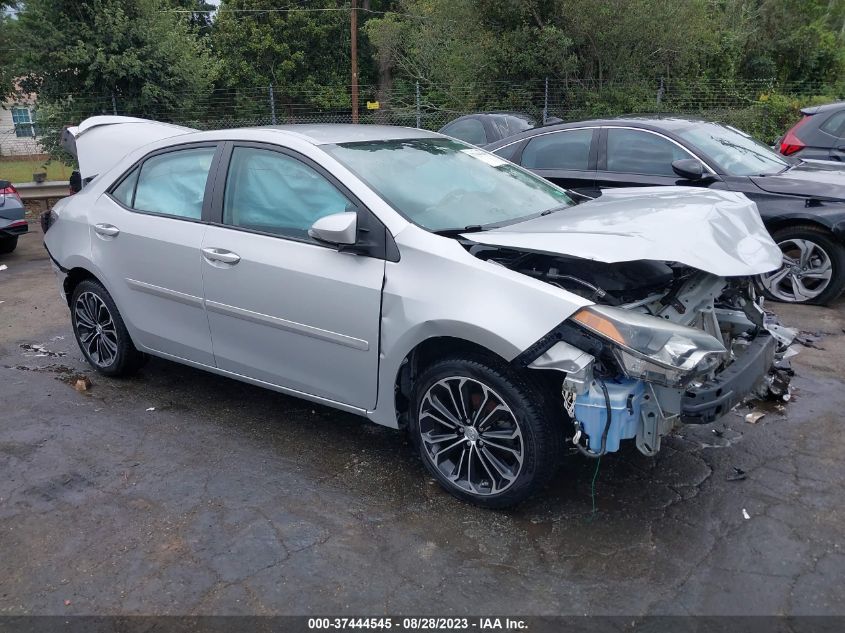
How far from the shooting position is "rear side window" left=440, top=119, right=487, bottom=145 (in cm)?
1104

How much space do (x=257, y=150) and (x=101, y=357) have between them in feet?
6.81

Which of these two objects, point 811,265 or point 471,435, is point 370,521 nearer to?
point 471,435

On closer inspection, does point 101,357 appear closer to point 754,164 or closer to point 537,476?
point 537,476

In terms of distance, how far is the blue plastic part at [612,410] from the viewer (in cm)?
292

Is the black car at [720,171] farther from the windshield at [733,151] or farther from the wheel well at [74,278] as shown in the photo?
the wheel well at [74,278]

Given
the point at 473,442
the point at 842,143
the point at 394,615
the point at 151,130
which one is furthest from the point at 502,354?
the point at 842,143

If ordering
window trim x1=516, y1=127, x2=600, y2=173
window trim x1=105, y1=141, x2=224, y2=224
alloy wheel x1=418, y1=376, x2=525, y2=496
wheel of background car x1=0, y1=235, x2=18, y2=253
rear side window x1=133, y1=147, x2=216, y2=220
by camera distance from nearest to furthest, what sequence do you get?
alloy wheel x1=418, y1=376, x2=525, y2=496, window trim x1=105, y1=141, x2=224, y2=224, rear side window x1=133, y1=147, x2=216, y2=220, window trim x1=516, y1=127, x2=600, y2=173, wheel of background car x1=0, y1=235, x2=18, y2=253

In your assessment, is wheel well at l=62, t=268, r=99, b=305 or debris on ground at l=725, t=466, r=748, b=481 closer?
debris on ground at l=725, t=466, r=748, b=481

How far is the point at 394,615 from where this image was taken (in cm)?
273

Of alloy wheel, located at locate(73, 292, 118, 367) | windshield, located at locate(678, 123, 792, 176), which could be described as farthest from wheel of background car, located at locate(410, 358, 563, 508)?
windshield, located at locate(678, 123, 792, 176)

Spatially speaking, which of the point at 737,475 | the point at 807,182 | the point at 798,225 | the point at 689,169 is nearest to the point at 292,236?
the point at 737,475

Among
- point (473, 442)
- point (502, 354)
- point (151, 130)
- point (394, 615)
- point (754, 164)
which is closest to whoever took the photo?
point (394, 615)

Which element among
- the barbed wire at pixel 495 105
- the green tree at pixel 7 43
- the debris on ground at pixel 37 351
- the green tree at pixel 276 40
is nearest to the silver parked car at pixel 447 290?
the debris on ground at pixel 37 351

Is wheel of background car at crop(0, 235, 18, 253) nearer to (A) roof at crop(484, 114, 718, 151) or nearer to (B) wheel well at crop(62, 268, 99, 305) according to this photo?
(B) wheel well at crop(62, 268, 99, 305)
